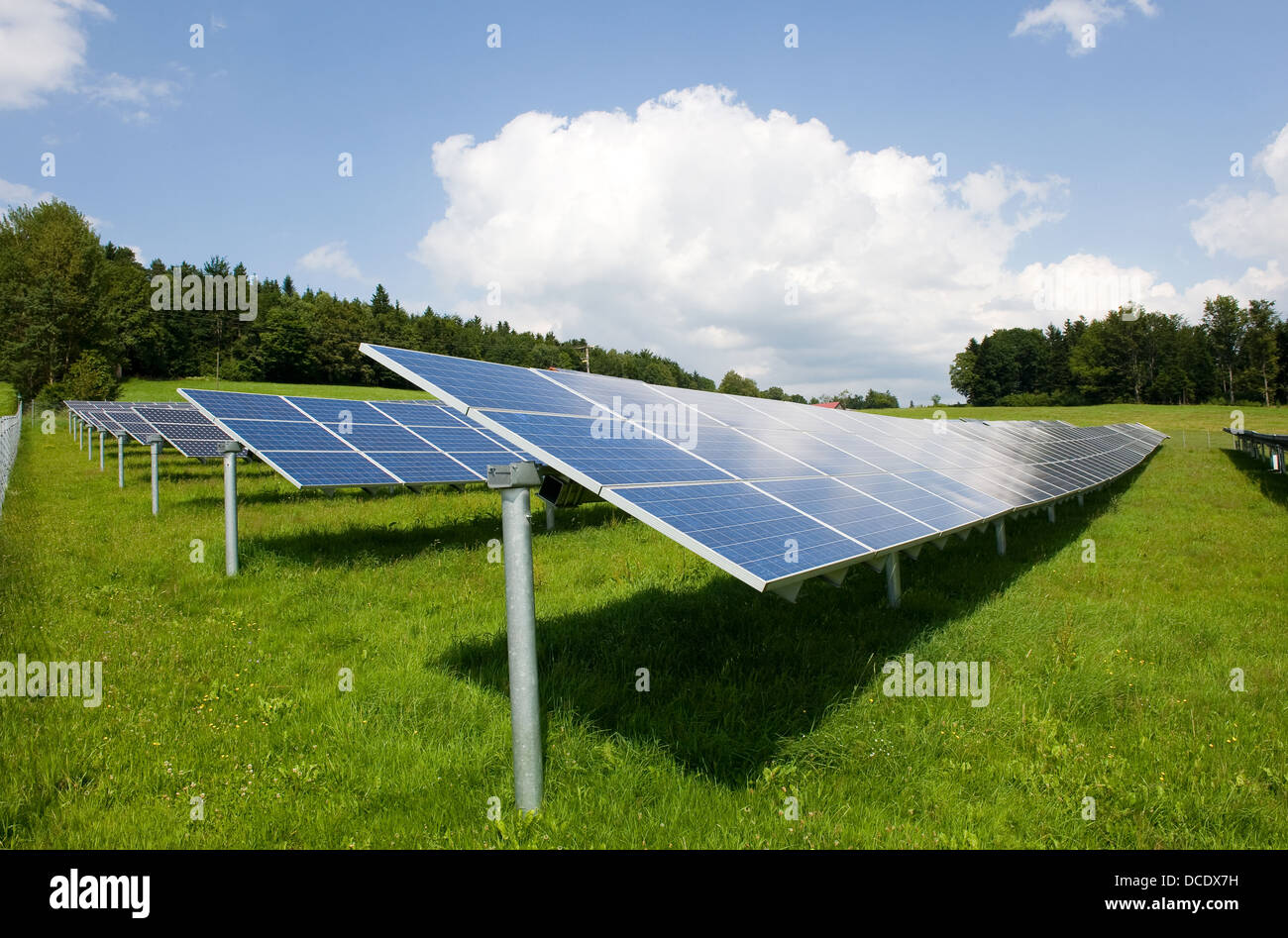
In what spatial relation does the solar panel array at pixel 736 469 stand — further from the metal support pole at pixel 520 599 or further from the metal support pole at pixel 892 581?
the metal support pole at pixel 892 581

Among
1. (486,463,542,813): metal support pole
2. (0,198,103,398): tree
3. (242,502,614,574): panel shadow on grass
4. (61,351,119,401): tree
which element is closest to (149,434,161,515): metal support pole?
(242,502,614,574): panel shadow on grass

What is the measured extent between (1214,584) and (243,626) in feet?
45.5

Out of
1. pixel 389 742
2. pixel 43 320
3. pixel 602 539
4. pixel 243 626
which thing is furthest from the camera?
pixel 43 320

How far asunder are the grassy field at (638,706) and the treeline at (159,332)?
43.2 meters

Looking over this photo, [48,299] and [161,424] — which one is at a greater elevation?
[48,299]

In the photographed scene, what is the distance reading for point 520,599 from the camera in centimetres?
420

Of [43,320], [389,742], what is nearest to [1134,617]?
[389,742]

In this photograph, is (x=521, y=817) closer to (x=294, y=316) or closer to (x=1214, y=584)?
(x=1214, y=584)

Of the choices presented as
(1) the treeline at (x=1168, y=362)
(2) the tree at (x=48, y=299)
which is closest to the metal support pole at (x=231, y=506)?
(2) the tree at (x=48, y=299)

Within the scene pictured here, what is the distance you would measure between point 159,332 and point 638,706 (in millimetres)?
101234

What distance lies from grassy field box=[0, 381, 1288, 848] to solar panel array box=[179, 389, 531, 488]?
1954 millimetres

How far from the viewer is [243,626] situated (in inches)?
325

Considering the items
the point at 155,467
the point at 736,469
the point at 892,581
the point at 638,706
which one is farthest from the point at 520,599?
the point at 155,467

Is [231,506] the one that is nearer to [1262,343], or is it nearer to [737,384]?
[1262,343]
